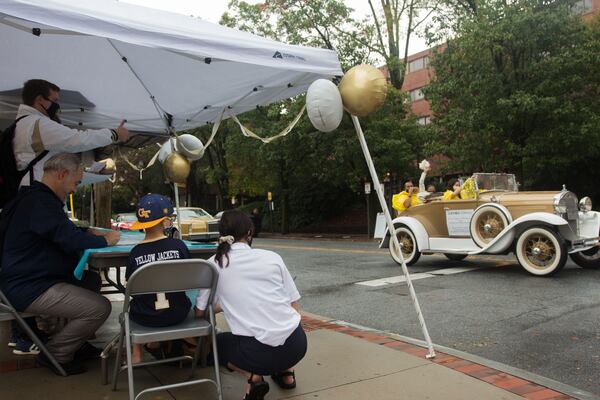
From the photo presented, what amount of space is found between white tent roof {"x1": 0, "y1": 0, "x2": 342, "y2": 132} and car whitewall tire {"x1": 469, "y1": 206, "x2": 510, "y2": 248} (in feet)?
17.0

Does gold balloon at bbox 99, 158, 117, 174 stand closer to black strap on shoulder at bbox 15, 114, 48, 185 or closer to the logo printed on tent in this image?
black strap on shoulder at bbox 15, 114, 48, 185

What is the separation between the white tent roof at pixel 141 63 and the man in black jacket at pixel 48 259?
3.65 ft

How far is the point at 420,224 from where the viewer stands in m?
10.4

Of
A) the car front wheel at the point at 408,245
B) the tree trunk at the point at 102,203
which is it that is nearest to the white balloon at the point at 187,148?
the tree trunk at the point at 102,203

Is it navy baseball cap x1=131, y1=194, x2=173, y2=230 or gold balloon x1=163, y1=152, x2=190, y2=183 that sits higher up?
gold balloon x1=163, y1=152, x2=190, y2=183

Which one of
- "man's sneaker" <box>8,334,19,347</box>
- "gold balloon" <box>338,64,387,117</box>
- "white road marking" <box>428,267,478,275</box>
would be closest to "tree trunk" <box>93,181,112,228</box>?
"man's sneaker" <box>8,334,19,347</box>

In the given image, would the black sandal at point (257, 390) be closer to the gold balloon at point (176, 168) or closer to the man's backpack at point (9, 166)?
the man's backpack at point (9, 166)

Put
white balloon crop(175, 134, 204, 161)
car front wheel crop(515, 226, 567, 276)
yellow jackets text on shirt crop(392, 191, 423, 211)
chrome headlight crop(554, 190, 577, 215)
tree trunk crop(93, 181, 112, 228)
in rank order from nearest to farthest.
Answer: white balloon crop(175, 134, 204, 161) → car front wheel crop(515, 226, 567, 276) → chrome headlight crop(554, 190, 577, 215) → tree trunk crop(93, 181, 112, 228) → yellow jackets text on shirt crop(392, 191, 423, 211)

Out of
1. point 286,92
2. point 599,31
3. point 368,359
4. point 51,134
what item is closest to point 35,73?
A: point 51,134

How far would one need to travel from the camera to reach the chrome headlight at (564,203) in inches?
340

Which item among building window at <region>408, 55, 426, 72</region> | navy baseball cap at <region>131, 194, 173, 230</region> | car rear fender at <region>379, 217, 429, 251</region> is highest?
building window at <region>408, 55, 426, 72</region>

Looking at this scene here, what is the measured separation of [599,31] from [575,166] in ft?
16.7

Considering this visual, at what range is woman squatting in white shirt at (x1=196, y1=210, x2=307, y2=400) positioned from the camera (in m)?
3.09

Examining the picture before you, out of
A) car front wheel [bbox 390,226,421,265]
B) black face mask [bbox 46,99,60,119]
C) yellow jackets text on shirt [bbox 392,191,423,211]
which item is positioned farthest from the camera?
yellow jackets text on shirt [bbox 392,191,423,211]
